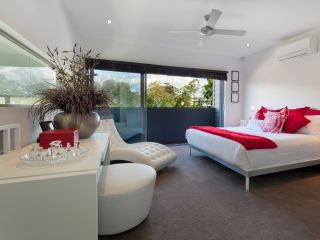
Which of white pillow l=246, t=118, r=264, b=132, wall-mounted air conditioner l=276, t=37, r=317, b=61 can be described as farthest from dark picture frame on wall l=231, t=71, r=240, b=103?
white pillow l=246, t=118, r=264, b=132

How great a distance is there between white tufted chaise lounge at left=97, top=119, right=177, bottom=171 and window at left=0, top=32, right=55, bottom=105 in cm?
130

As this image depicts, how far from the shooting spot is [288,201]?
2051mm

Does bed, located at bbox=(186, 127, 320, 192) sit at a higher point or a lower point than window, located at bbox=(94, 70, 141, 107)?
lower

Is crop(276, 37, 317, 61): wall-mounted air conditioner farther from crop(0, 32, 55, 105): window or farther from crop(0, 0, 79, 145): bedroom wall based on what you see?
crop(0, 32, 55, 105): window

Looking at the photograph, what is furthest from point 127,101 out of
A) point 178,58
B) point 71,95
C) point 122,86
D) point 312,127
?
point 312,127

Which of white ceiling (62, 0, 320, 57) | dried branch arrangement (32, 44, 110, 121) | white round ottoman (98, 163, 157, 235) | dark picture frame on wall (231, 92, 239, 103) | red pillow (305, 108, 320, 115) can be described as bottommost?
white round ottoman (98, 163, 157, 235)

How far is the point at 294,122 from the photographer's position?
3.30m

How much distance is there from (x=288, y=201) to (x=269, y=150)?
0.60 m

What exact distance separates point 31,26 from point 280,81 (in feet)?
15.7

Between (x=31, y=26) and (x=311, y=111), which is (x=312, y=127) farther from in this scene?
(x=31, y=26)

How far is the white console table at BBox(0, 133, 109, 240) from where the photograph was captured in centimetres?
85

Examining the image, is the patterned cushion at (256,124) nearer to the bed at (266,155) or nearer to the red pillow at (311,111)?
the red pillow at (311,111)

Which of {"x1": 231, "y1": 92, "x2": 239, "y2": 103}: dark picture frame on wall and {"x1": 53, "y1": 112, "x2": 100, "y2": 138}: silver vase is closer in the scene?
{"x1": 53, "y1": 112, "x2": 100, "y2": 138}: silver vase

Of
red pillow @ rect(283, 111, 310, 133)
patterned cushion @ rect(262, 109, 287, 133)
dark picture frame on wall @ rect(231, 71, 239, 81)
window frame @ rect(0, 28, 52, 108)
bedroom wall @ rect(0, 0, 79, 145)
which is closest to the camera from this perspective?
window frame @ rect(0, 28, 52, 108)
